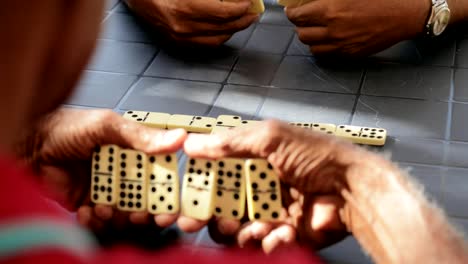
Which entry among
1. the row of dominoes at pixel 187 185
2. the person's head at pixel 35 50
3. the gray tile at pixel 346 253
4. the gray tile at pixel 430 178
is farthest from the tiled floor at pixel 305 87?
the person's head at pixel 35 50

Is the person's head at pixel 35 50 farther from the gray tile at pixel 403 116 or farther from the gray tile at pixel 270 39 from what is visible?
the gray tile at pixel 270 39

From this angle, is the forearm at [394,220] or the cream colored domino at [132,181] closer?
the forearm at [394,220]

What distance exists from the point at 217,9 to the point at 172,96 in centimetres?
21

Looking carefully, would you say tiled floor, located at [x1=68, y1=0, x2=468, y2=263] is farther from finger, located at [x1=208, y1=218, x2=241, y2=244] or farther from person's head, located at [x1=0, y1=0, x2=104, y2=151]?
person's head, located at [x1=0, y1=0, x2=104, y2=151]

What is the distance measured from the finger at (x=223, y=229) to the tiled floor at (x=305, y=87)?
28cm

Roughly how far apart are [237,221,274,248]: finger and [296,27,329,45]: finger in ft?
1.89

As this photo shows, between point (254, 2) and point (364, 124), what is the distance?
1.24 ft

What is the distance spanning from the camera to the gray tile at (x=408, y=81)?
4.34 feet

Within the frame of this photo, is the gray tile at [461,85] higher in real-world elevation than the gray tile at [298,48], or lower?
higher

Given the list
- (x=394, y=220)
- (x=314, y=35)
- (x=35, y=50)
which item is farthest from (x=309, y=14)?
(x=35, y=50)

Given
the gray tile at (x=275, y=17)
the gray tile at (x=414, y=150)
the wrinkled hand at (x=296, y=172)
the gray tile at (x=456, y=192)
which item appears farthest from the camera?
the gray tile at (x=275, y=17)

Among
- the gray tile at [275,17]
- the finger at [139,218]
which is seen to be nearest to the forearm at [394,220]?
the finger at [139,218]

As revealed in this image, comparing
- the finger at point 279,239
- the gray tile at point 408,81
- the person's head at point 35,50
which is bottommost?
the gray tile at point 408,81

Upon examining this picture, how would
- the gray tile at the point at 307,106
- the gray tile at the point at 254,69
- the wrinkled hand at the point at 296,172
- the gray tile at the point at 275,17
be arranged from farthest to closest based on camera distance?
the gray tile at the point at 275,17 → the gray tile at the point at 254,69 → the gray tile at the point at 307,106 → the wrinkled hand at the point at 296,172
